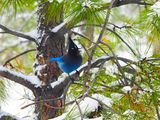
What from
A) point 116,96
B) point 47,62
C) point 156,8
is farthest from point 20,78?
point 156,8

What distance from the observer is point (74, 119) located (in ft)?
3.47

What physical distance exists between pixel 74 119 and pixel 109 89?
273mm

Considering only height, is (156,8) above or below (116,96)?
above

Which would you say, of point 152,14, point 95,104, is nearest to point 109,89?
point 95,104

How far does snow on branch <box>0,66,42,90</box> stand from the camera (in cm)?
131

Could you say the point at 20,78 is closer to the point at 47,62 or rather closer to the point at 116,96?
the point at 47,62

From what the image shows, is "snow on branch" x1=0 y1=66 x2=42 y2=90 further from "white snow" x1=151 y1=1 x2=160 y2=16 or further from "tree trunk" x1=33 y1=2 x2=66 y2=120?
"white snow" x1=151 y1=1 x2=160 y2=16

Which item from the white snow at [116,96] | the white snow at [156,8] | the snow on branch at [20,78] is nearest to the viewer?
Result: the white snow at [156,8]

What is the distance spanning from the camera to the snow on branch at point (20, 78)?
1.31 meters

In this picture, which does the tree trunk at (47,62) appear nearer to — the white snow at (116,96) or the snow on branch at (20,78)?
the snow on branch at (20,78)

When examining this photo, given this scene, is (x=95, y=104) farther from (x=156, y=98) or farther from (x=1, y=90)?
(x=1, y=90)

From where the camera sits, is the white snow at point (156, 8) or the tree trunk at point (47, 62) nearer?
the white snow at point (156, 8)

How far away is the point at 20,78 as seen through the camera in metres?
1.34

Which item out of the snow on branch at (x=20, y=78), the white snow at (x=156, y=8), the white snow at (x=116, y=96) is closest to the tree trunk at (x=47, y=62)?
the snow on branch at (x=20, y=78)
